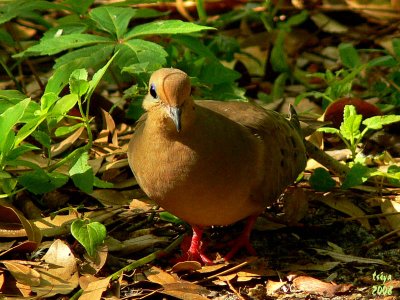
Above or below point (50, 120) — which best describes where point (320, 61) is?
below

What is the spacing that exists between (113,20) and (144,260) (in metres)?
1.36

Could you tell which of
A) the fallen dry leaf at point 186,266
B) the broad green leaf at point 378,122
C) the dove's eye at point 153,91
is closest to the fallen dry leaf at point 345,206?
the broad green leaf at point 378,122

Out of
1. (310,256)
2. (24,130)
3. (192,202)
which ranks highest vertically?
(24,130)

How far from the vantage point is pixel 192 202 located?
3.86 m

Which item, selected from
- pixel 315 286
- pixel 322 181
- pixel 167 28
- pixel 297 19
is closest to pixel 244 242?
pixel 315 286

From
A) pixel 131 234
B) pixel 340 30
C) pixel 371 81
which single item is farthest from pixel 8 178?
pixel 340 30

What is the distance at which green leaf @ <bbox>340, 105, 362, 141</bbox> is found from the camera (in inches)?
177

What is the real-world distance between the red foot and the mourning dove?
0.02 meters

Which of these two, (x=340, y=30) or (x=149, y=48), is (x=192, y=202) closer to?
(x=149, y=48)

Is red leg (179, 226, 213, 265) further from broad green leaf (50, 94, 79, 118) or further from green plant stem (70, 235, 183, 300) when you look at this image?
broad green leaf (50, 94, 79, 118)

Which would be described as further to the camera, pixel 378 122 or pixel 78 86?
pixel 378 122

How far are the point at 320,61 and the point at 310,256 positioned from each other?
2.62 m

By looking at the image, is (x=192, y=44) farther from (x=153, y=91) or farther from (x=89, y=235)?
(x=89, y=235)

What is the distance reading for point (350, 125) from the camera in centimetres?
452
